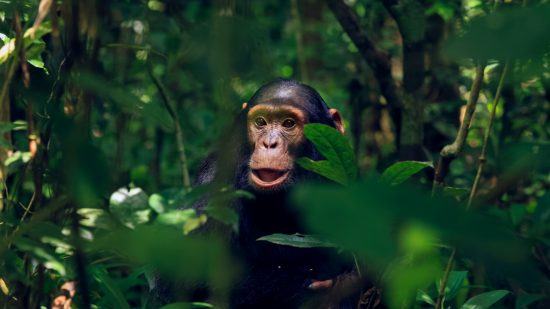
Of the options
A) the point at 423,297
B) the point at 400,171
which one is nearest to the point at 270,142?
the point at 423,297

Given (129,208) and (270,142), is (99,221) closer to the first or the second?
(129,208)

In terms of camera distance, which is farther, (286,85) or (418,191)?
(286,85)

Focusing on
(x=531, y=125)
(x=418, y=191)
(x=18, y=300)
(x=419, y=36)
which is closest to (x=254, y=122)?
(x=419, y=36)

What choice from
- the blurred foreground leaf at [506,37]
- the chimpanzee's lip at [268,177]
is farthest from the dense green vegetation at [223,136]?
the chimpanzee's lip at [268,177]

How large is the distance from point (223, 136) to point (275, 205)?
2.39 metres

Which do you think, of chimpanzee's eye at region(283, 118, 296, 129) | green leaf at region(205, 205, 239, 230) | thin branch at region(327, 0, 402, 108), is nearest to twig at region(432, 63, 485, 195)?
green leaf at region(205, 205, 239, 230)

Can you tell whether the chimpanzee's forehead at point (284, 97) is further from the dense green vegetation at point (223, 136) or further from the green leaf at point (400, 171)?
the green leaf at point (400, 171)

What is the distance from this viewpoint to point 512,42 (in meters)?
0.80

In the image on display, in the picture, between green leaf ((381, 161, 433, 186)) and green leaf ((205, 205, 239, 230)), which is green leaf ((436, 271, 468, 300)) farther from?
green leaf ((205, 205, 239, 230))

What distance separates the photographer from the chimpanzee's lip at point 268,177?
3762 millimetres

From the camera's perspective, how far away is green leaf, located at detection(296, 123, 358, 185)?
2.13 metres

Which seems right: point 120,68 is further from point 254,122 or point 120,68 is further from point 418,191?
point 418,191

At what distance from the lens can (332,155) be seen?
2.20 m

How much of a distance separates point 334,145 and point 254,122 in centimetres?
214
